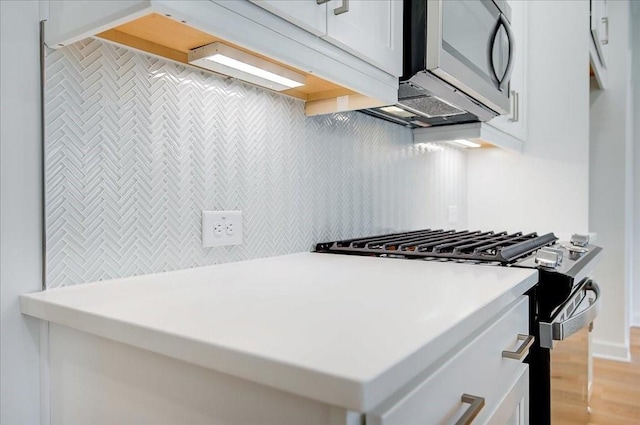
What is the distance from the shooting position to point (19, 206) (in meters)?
0.73

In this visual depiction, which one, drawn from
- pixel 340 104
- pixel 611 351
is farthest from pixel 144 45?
pixel 611 351

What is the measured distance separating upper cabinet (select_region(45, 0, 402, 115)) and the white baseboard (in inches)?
102

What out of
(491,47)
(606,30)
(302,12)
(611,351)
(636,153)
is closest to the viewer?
(302,12)

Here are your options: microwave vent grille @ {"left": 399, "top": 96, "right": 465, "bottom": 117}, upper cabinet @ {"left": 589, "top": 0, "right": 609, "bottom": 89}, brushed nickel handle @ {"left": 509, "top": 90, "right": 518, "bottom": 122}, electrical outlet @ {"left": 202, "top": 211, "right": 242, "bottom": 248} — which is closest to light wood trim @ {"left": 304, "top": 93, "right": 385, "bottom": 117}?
microwave vent grille @ {"left": 399, "top": 96, "right": 465, "bottom": 117}

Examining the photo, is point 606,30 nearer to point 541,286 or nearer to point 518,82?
point 518,82

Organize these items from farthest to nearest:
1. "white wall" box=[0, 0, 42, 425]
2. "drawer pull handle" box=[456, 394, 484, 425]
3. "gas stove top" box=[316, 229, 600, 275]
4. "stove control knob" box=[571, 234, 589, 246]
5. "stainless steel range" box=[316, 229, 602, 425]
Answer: "stove control knob" box=[571, 234, 589, 246] < "gas stove top" box=[316, 229, 600, 275] < "stainless steel range" box=[316, 229, 602, 425] < "white wall" box=[0, 0, 42, 425] < "drawer pull handle" box=[456, 394, 484, 425]

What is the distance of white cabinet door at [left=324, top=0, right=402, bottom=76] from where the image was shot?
2.90 feet

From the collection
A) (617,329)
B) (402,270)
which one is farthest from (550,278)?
(617,329)

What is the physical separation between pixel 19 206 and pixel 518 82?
2.30 meters

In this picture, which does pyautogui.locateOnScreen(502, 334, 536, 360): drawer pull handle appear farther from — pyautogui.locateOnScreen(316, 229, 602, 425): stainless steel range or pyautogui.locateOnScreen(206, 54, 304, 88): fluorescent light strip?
pyautogui.locateOnScreen(206, 54, 304, 88): fluorescent light strip

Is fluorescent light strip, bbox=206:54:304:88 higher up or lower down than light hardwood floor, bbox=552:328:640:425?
higher up

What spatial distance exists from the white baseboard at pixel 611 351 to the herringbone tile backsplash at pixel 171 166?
2.24m

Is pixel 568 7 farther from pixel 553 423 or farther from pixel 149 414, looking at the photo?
pixel 149 414

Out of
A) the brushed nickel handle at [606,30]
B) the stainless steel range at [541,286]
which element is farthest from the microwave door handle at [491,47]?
the brushed nickel handle at [606,30]
